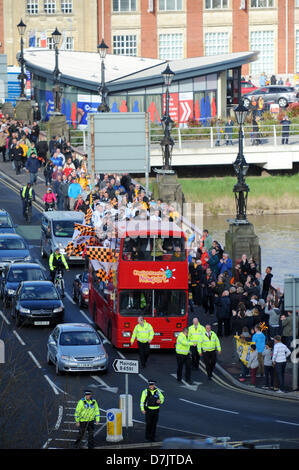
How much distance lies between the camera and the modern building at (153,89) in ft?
229

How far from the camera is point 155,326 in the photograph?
3306 cm

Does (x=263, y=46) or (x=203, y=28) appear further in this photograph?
(x=263, y=46)

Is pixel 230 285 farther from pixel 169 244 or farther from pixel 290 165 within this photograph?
pixel 290 165

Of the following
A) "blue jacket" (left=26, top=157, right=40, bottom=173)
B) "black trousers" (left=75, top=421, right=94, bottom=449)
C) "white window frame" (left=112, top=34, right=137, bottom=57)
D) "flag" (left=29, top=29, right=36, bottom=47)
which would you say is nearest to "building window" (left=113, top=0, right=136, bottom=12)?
"white window frame" (left=112, top=34, right=137, bottom=57)

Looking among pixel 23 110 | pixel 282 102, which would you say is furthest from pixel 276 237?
pixel 23 110

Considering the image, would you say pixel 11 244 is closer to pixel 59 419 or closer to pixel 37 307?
pixel 37 307

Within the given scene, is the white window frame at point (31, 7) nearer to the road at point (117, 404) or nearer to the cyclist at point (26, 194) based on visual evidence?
the cyclist at point (26, 194)

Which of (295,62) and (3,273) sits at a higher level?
(295,62)

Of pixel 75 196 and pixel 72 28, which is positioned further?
pixel 72 28

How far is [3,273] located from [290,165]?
29729mm

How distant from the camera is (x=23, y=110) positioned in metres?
72.8

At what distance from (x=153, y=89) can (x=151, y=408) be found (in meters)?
47.1

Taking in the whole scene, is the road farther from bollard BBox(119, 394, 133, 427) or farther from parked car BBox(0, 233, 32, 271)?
parked car BBox(0, 233, 32, 271)

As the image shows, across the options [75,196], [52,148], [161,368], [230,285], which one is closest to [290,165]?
[52,148]
